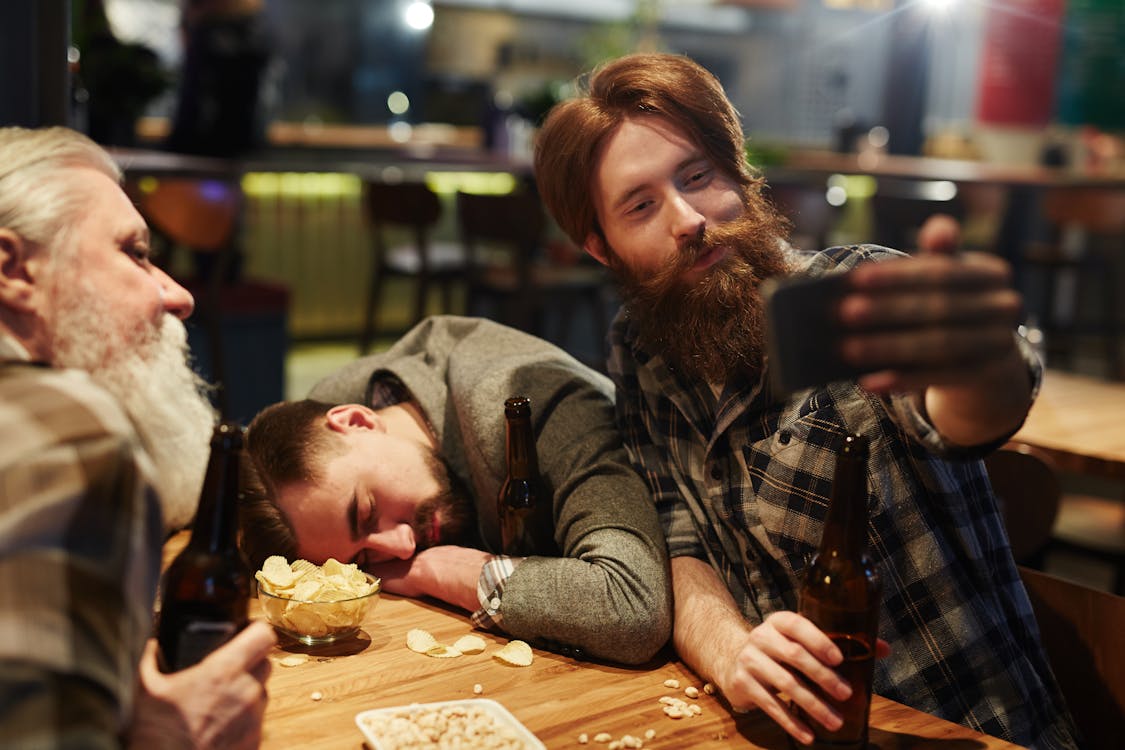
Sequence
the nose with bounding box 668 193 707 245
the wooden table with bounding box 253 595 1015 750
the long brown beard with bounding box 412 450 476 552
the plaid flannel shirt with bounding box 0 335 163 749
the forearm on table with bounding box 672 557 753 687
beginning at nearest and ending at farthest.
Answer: the plaid flannel shirt with bounding box 0 335 163 749
the wooden table with bounding box 253 595 1015 750
the forearm on table with bounding box 672 557 753 687
the nose with bounding box 668 193 707 245
the long brown beard with bounding box 412 450 476 552

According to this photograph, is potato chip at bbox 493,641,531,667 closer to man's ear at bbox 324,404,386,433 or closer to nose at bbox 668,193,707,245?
man's ear at bbox 324,404,386,433

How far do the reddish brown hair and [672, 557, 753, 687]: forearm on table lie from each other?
1.80 ft

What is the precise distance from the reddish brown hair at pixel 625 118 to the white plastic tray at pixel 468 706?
80cm

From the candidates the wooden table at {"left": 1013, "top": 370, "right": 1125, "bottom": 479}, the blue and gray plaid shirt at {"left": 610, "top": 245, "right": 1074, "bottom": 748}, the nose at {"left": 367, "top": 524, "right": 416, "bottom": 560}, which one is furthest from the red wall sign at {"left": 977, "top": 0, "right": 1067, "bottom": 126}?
the nose at {"left": 367, "top": 524, "right": 416, "bottom": 560}

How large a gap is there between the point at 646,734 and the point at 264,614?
1.93 feet

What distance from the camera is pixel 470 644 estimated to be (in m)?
1.48

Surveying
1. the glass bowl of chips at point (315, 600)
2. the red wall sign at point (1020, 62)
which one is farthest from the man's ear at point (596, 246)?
the red wall sign at point (1020, 62)

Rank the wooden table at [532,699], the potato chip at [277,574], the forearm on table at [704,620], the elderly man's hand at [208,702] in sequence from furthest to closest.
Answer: the potato chip at [277,574], the forearm on table at [704,620], the wooden table at [532,699], the elderly man's hand at [208,702]

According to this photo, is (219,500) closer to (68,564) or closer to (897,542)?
(68,564)

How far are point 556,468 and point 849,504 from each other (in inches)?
22.1

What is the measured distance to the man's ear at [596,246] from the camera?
1821 millimetres

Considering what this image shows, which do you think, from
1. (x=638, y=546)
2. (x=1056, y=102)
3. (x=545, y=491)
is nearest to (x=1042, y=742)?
(x=638, y=546)

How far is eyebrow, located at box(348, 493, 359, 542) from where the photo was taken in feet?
5.36

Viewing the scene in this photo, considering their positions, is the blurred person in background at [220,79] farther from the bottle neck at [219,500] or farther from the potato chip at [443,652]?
the bottle neck at [219,500]
